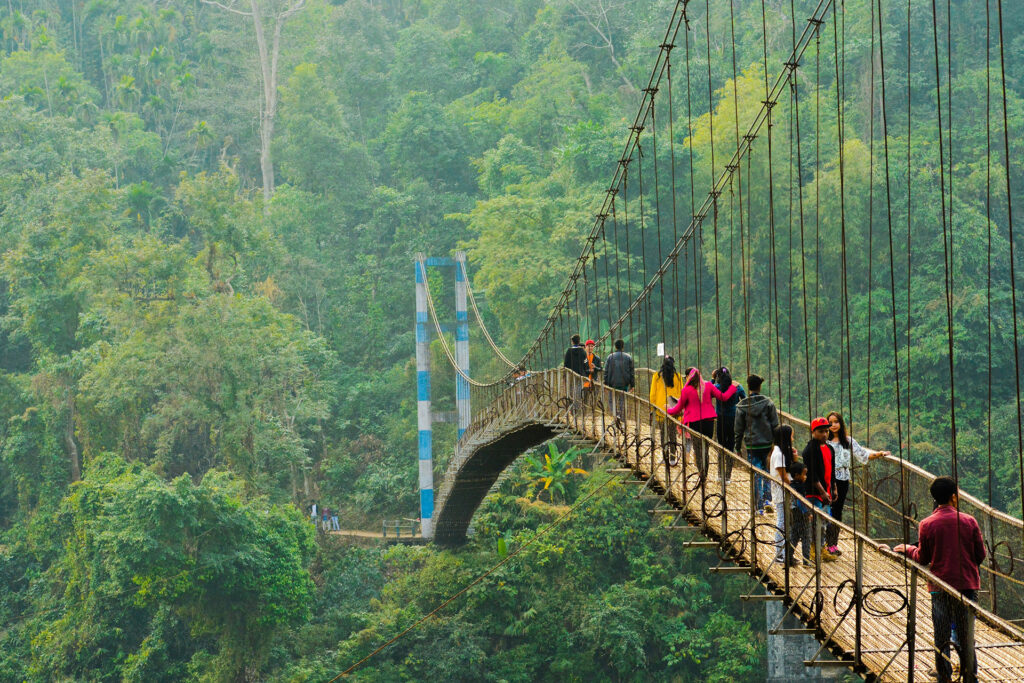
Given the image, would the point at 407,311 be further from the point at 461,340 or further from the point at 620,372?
the point at 620,372

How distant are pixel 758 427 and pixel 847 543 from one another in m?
0.70

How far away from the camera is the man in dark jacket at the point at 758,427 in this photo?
6.39 meters

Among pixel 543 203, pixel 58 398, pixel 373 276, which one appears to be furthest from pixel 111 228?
pixel 543 203

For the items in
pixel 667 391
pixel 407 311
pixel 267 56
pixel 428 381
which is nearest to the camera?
pixel 667 391

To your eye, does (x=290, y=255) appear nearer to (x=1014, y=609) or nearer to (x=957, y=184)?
(x=957, y=184)

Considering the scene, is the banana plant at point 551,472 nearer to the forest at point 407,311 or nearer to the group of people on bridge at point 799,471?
the forest at point 407,311

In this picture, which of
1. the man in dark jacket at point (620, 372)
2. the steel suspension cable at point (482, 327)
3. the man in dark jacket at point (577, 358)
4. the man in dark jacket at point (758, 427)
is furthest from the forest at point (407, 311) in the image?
the man in dark jacket at point (758, 427)

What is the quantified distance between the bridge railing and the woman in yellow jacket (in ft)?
0.12

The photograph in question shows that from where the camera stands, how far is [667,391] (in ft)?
27.6

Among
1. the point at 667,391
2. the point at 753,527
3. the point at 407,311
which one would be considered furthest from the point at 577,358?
the point at 407,311

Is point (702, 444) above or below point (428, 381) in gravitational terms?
below

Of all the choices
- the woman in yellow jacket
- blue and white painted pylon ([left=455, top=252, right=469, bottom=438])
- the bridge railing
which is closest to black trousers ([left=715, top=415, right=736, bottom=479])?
the bridge railing

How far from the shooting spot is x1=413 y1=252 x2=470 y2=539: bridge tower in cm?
2155

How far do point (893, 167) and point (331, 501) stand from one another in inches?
453
